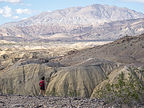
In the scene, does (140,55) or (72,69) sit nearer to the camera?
(72,69)

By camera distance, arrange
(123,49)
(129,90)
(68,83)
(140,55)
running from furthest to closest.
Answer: (123,49), (140,55), (68,83), (129,90)

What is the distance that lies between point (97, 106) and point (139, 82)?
2.31m

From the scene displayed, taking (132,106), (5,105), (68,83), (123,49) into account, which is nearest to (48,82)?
(68,83)

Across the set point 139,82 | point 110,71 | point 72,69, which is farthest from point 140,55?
point 139,82

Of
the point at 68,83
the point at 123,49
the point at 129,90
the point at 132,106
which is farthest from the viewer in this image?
the point at 123,49

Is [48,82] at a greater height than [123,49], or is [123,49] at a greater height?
[123,49]

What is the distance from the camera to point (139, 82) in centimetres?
1342

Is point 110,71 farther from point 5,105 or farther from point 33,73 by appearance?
point 5,105

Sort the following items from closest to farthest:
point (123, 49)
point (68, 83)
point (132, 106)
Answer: point (132, 106) < point (68, 83) < point (123, 49)

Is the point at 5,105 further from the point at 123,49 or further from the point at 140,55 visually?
the point at 123,49

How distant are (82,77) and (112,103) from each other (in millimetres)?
20612

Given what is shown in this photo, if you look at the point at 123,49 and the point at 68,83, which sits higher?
the point at 123,49

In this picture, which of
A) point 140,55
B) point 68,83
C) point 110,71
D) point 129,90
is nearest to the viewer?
point 129,90

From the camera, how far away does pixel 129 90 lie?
42.7 ft
